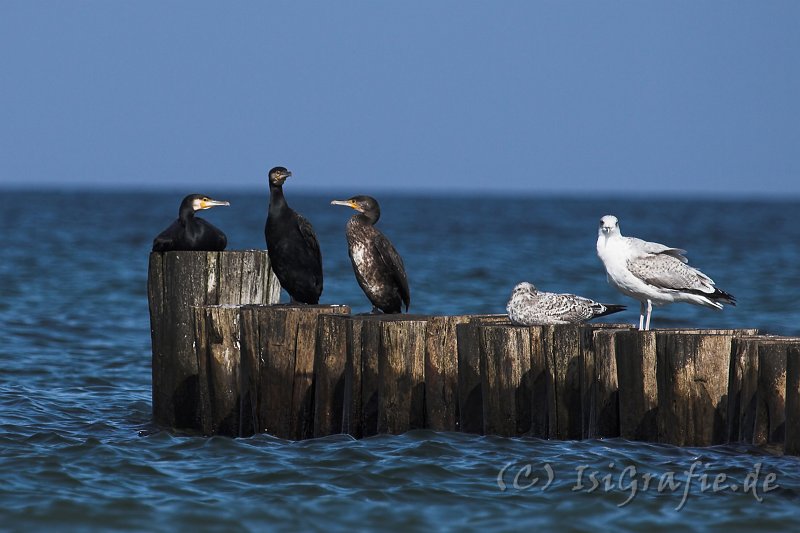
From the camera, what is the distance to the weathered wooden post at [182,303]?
9.35 m

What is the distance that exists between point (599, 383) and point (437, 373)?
1164 mm

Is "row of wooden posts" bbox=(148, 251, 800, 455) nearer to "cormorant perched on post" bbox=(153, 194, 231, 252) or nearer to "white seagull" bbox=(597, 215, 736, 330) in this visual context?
"white seagull" bbox=(597, 215, 736, 330)

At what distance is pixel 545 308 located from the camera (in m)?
8.81

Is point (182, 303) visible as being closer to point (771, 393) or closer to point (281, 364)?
point (281, 364)

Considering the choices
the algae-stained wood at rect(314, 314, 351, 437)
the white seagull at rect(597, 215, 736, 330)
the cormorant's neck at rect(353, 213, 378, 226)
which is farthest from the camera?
the cormorant's neck at rect(353, 213, 378, 226)

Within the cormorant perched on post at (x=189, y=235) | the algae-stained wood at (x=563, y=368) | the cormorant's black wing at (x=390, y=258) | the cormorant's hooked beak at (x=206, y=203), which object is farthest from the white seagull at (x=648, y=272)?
the cormorant's hooked beak at (x=206, y=203)

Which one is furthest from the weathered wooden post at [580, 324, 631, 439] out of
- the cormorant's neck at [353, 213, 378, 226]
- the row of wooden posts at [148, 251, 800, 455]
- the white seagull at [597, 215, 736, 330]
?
the cormorant's neck at [353, 213, 378, 226]

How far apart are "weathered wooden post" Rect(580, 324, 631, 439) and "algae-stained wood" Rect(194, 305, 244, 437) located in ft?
8.37

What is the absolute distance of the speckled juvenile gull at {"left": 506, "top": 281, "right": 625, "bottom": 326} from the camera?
8773 millimetres

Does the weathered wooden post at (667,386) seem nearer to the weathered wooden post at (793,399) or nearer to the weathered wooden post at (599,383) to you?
the weathered wooden post at (599,383)

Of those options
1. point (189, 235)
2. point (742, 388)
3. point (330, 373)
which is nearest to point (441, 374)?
point (330, 373)

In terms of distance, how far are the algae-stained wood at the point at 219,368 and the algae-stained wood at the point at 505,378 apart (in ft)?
6.18

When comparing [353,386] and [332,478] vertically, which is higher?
[353,386]

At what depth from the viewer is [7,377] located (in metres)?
12.7
